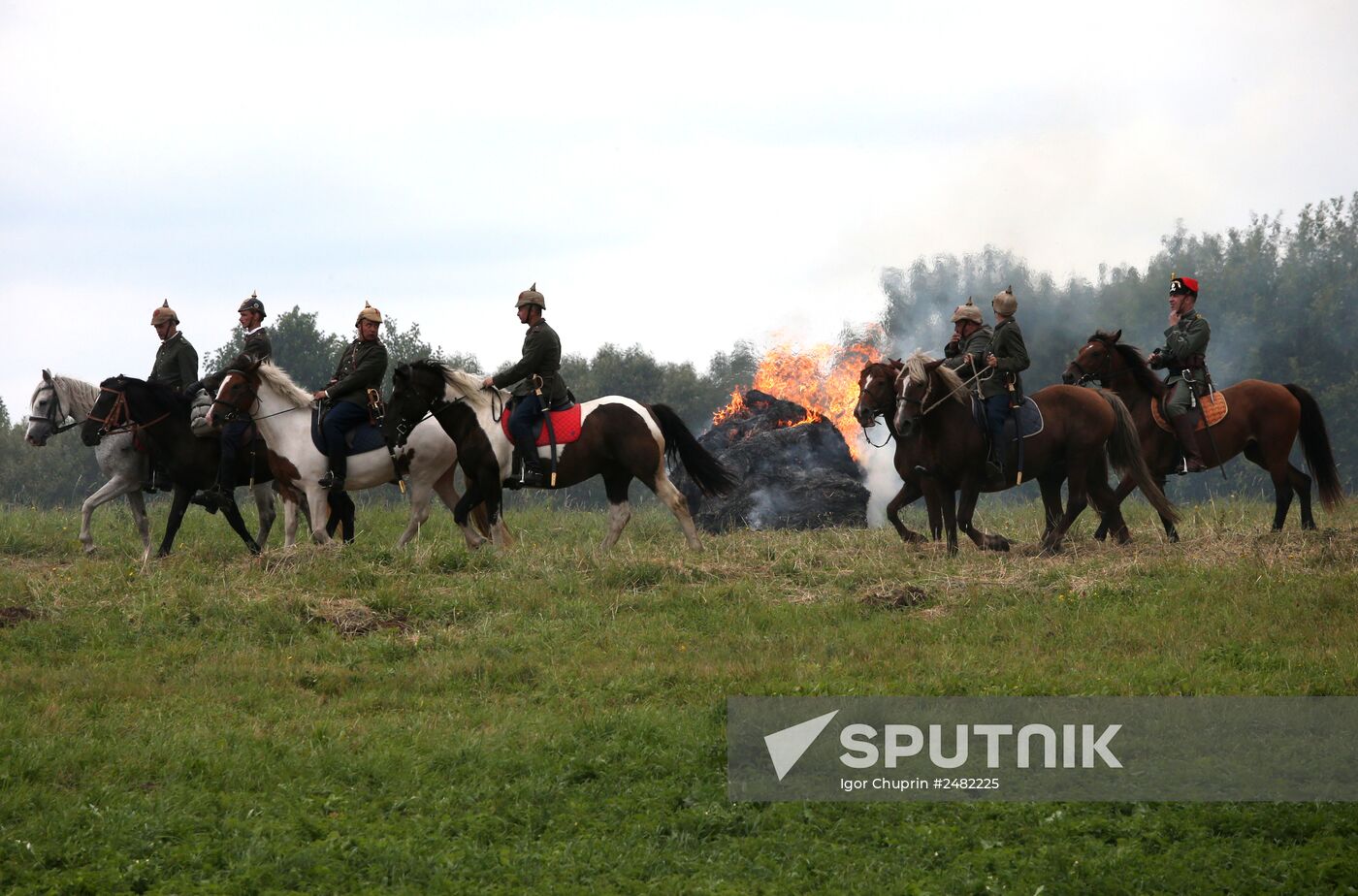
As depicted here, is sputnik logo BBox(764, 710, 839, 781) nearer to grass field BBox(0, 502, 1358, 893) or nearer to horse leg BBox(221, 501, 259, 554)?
grass field BBox(0, 502, 1358, 893)

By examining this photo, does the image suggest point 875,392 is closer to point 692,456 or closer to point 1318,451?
point 692,456

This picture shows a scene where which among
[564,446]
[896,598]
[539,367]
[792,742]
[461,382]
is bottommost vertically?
[792,742]

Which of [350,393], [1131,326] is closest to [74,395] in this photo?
[350,393]

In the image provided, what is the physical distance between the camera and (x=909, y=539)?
1656cm

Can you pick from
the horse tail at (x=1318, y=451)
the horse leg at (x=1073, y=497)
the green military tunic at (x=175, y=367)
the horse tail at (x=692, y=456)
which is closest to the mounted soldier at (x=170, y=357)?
the green military tunic at (x=175, y=367)

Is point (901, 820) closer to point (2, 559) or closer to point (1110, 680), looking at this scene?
point (1110, 680)

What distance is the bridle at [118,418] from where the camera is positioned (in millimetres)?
16234

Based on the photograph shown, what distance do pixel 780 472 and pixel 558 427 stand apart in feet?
22.0

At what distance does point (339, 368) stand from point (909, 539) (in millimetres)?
7084

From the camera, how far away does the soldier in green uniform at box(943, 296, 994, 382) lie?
16.1 meters

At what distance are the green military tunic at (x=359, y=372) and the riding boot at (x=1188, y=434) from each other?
953cm

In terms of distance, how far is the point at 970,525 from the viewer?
52.6 ft

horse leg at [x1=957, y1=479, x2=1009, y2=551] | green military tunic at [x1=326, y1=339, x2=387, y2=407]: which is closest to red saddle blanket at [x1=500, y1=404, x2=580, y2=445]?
green military tunic at [x1=326, y1=339, x2=387, y2=407]

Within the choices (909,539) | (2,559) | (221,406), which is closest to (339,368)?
(221,406)
